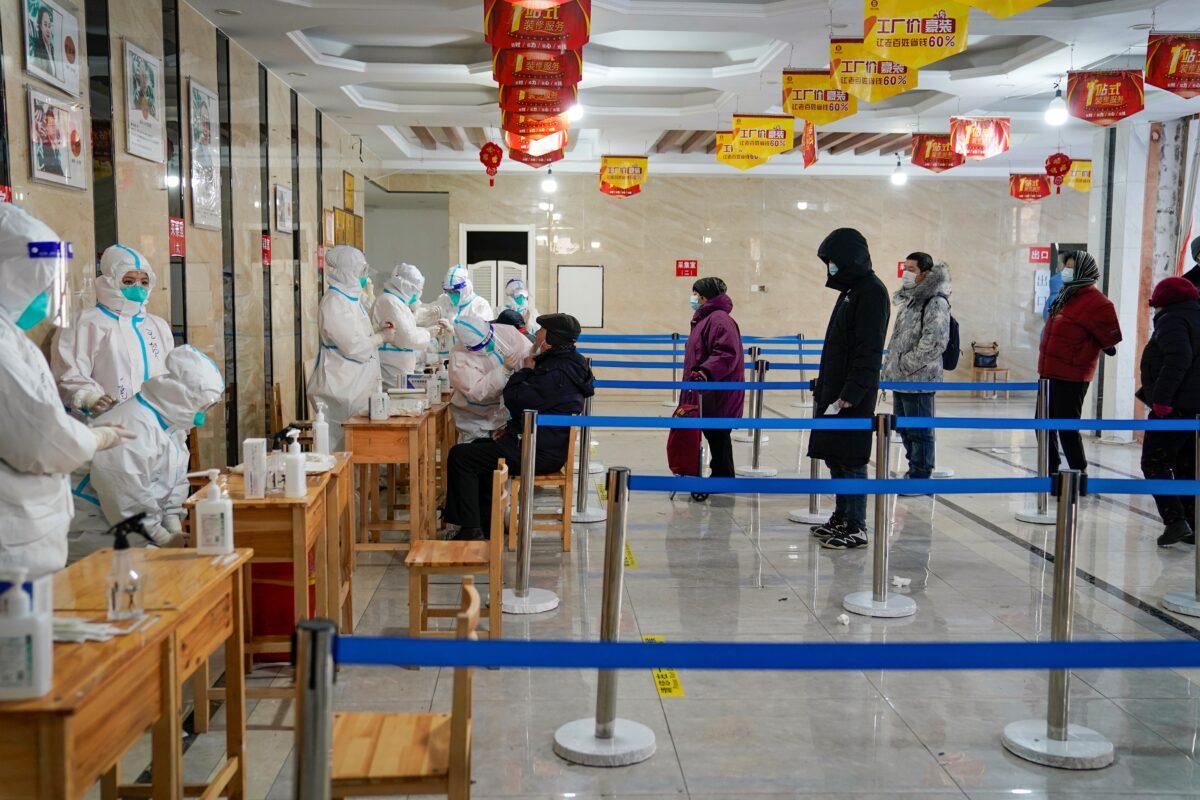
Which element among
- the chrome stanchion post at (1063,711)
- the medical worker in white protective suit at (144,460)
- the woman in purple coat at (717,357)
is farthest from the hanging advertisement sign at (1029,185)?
the medical worker in white protective suit at (144,460)

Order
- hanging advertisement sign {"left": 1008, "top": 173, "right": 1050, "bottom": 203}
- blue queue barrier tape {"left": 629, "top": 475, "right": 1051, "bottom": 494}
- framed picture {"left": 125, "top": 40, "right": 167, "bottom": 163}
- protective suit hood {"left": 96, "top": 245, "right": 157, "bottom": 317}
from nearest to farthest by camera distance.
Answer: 1. blue queue barrier tape {"left": 629, "top": 475, "right": 1051, "bottom": 494}
2. protective suit hood {"left": 96, "top": 245, "right": 157, "bottom": 317}
3. framed picture {"left": 125, "top": 40, "right": 167, "bottom": 163}
4. hanging advertisement sign {"left": 1008, "top": 173, "right": 1050, "bottom": 203}

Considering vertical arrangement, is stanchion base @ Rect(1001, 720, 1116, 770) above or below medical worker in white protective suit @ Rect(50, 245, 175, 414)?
below

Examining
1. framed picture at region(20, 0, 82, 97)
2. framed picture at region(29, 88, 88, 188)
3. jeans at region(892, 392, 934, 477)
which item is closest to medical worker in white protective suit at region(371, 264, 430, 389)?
framed picture at region(29, 88, 88, 188)

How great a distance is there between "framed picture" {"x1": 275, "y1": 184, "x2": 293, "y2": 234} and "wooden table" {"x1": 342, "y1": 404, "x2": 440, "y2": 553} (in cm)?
416

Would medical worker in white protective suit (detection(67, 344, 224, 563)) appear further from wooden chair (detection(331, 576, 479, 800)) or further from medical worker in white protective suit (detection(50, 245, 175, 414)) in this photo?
wooden chair (detection(331, 576, 479, 800))

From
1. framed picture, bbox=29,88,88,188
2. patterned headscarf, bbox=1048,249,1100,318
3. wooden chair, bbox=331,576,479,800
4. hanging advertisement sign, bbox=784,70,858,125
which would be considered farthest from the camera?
hanging advertisement sign, bbox=784,70,858,125

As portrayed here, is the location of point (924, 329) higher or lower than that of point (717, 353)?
higher

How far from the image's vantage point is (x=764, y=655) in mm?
2180

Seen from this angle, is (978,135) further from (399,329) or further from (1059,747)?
(1059,747)

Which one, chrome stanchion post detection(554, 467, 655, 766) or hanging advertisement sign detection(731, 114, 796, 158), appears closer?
chrome stanchion post detection(554, 467, 655, 766)

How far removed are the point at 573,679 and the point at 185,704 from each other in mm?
1516

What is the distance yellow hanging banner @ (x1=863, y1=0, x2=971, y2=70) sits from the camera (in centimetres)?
609

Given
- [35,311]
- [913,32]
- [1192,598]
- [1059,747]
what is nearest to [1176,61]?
[913,32]

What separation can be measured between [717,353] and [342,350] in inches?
111
